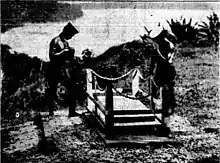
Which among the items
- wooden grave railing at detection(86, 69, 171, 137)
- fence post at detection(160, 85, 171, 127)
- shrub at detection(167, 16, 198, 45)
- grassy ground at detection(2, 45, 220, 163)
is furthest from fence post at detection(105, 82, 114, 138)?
shrub at detection(167, 16, 198, 45)

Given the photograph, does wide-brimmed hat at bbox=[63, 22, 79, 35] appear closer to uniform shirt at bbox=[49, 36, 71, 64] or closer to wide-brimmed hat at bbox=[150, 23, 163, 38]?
uniform shirt at bbox=[49, 36, 71, 64]

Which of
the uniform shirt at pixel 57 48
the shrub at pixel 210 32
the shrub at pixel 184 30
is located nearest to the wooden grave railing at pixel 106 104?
Answer: the uniform shirt at pixel 57 48

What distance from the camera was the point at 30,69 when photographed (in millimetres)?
5258

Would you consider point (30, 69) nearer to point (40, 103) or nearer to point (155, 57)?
point (40, 103)

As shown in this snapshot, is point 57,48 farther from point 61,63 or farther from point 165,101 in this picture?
point 165,101

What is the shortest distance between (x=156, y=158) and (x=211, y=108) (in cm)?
115

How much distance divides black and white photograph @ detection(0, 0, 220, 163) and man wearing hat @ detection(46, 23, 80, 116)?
1 cm

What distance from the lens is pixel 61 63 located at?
5.32 meters

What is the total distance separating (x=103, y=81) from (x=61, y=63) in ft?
1.86

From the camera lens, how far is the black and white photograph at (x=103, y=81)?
519 cm

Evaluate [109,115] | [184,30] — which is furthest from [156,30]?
[109,115]

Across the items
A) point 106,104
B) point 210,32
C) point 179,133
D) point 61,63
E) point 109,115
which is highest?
point 210,32

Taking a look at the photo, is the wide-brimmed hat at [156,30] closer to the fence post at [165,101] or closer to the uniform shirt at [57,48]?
the fence post at [165,101]

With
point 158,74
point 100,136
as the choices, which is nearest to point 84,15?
point 158,74
